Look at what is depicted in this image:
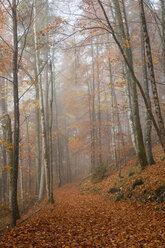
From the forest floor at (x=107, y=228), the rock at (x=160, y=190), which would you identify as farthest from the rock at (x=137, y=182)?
the rock at (x=160, y=190)

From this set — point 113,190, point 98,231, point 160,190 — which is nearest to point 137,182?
point 160,190

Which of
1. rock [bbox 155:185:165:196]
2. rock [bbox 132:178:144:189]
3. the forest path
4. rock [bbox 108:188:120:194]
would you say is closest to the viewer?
the forest path

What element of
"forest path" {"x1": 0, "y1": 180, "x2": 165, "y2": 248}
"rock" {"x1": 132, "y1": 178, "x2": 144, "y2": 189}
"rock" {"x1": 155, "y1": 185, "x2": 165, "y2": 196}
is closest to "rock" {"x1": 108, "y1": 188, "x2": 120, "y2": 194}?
"rock" {"x1": 132, "y1": 178, "x2": 144, "y2": 189}

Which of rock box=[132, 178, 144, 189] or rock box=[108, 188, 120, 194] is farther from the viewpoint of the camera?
rock box=[108, 188, 120, 194]

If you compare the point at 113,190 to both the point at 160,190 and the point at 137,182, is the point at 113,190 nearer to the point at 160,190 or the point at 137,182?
the point at 137,182

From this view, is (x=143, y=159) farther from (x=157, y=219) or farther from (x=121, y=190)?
(x=157, y=219)

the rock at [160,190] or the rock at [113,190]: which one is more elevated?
the rock at [160,190]

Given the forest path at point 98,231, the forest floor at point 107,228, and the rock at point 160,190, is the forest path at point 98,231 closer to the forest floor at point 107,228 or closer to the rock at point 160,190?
the forest floor at point 107,228

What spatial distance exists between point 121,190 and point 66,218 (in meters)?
3.26

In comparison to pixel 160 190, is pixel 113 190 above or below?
below

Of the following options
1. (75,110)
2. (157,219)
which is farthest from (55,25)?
(75,110)

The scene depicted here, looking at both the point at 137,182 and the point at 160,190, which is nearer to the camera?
the point at 160,190

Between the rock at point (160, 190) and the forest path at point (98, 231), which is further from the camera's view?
the rock at point (160, 190)

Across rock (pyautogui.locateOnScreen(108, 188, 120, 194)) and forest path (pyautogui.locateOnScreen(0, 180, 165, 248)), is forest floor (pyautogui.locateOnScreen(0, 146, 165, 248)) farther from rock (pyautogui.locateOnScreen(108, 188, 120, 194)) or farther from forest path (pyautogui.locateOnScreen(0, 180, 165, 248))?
rock (pyautogui.locateOnScreen(108, 188, 120, 194))
